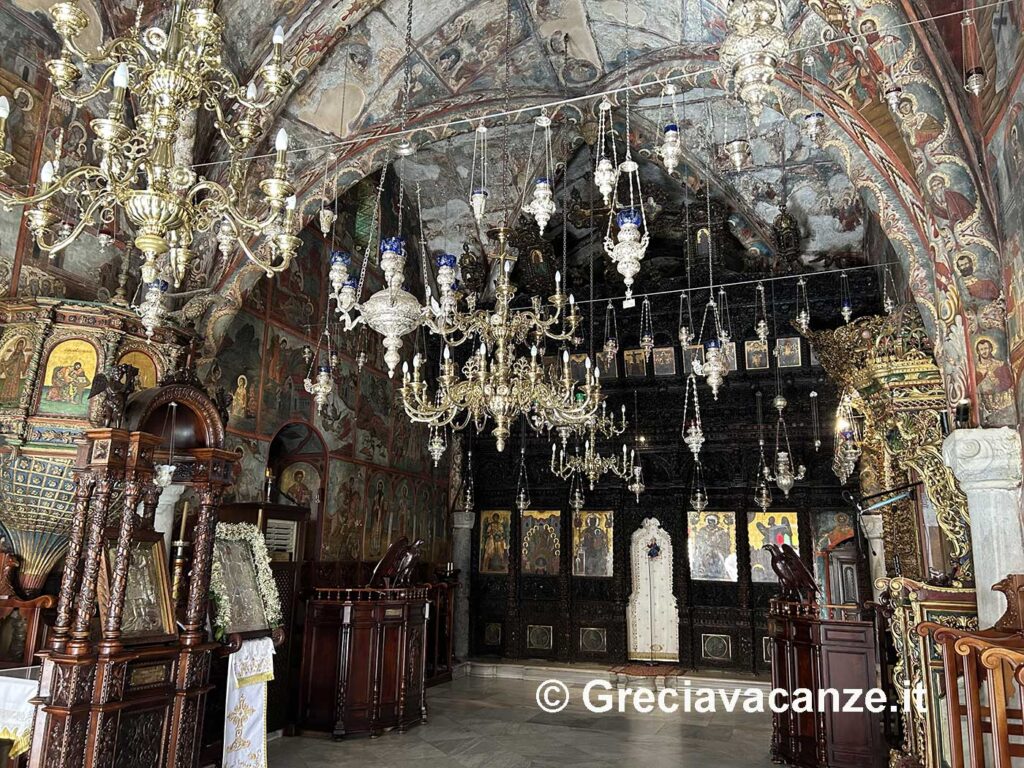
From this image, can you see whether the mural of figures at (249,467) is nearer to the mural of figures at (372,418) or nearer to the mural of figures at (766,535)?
the mural of figures at (372,418)

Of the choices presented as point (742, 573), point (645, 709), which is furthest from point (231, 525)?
point (742, 573)

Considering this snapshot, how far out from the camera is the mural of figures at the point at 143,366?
6418 millimetres

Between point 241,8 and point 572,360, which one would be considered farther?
point 572,360

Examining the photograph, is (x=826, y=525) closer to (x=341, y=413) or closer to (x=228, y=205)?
(x=341, y=413)

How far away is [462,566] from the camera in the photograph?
1399cm

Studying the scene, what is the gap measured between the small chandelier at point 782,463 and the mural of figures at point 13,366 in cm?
959

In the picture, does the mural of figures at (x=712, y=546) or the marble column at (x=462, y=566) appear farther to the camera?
the marble column at (x=462, y=566)

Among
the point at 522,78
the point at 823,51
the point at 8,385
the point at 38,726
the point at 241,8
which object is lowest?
the point at 38,726

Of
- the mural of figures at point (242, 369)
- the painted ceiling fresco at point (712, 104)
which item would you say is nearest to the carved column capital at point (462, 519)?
the painted ceiling fresco at point (712, 104)

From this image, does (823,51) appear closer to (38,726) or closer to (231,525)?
(231,525)

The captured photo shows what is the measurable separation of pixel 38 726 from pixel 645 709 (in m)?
7.64

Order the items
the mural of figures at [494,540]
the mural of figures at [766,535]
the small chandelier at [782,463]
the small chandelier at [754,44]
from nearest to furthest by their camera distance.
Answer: the small chandelier at [754,44], the small chandelier at [782,463], the mural of figures at [766,535], the mural of figures at [494,540]

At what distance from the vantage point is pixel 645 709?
10.1 m

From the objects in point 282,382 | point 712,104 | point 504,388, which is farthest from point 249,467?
point 712,104
